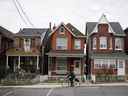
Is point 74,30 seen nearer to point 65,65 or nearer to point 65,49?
A: point 65,49

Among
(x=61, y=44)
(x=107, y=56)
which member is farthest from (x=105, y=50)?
(x=61, y=44)

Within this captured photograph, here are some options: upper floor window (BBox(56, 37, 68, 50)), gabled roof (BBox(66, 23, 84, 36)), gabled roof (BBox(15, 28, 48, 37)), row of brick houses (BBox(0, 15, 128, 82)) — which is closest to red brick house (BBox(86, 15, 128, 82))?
row of brick houses (BBox(0, 15, 128, 82))

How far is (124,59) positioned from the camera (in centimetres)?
4759

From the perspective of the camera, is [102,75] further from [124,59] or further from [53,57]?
[53,57]

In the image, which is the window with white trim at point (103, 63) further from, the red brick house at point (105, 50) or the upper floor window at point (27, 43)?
the upper floor window at point (27, 43)

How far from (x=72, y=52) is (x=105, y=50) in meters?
4.81

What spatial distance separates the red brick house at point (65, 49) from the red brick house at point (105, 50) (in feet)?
4.99

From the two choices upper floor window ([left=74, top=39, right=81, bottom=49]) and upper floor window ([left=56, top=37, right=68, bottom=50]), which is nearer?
upper floor window ([left=56, top=37, right=68, bottom=50])

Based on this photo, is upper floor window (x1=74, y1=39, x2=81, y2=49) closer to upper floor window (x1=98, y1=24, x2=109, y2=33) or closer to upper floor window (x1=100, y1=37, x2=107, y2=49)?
upper floor window (x1=100, y1=37, x2=107, y2=49)

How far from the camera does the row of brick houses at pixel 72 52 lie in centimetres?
4778

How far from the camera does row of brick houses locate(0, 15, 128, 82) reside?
157 ft

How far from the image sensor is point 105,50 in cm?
4928

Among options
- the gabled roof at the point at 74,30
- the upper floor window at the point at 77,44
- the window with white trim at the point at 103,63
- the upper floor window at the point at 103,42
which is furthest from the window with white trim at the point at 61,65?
the upper floor window at the point at 103,42

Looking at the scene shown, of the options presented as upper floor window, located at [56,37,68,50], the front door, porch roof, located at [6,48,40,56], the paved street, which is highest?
upper floor window, located at [56,37,68,50]
